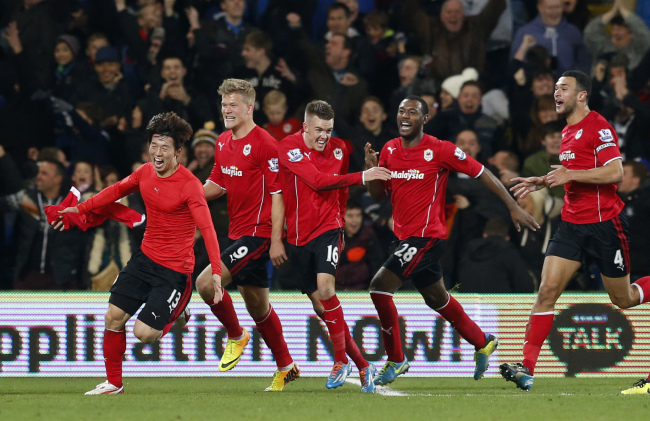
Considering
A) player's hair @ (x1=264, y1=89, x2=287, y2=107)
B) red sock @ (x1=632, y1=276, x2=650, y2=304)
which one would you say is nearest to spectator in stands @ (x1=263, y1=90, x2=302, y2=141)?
player's hair @ (x1=264, y1=89, x2=287, y2=107)

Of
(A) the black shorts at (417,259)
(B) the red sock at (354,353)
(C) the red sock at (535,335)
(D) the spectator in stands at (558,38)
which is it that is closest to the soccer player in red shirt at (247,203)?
(B) the red sock at (354,353)

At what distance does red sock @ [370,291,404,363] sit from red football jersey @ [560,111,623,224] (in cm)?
162

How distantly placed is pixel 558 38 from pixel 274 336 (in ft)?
23.0

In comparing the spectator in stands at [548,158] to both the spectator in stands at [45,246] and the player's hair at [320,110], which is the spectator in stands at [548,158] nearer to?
the player's hair at [320,110]

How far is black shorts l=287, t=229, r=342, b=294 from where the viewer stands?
8.77m

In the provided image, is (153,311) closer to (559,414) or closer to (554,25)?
(559,414)

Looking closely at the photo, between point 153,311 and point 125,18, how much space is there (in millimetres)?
7584

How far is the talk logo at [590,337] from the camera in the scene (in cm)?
1067

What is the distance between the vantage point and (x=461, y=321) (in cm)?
934

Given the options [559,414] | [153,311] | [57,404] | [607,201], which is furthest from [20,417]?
[607,201]

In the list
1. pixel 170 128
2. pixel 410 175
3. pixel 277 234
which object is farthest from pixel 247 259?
pixel 410 175

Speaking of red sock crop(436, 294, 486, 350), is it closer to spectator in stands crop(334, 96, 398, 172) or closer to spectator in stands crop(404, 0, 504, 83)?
spectator in stands crop(334, 96, 398, 172)

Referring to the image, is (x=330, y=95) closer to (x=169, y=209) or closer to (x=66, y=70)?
(x=66, y=70)

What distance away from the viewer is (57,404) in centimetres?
778
